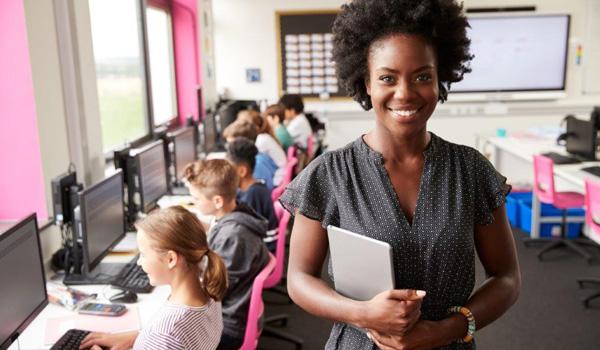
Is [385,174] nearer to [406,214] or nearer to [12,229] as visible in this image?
[406,214]

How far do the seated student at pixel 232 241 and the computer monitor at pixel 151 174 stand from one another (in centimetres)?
52

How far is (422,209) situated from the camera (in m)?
1.18

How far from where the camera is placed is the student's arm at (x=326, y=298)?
3.52 ft

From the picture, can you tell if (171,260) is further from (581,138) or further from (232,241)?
(581,138)

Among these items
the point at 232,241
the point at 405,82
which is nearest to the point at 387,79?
the point at 405,82

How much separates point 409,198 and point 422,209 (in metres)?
0.05

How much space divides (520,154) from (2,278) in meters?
4.40

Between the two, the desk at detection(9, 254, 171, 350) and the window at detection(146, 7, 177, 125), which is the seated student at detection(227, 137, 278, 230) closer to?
the desk at detection(9, 254, 171, 350)

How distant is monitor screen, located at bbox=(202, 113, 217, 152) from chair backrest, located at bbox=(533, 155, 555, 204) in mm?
2770

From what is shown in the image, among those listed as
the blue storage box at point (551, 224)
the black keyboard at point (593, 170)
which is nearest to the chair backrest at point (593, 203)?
the black keyboard at point (593, 170)

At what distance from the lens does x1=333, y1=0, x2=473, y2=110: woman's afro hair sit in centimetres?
117

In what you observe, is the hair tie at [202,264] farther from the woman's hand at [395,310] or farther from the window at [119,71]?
the window at [119,71]

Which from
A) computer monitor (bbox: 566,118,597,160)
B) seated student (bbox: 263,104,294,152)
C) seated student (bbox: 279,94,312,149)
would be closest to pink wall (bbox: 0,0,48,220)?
seated student (bbox: 263,104,294,152)

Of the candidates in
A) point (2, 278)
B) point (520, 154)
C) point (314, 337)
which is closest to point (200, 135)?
point (314, 337)
